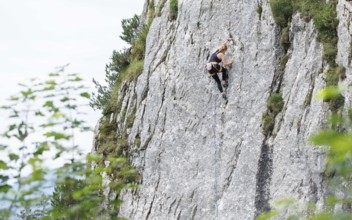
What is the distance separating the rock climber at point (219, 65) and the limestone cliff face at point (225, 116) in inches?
13.2

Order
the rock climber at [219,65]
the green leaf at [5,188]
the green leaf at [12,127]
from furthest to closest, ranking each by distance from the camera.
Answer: the rock climber at [219,65] → the green leaf at [12,127] → the green leaf at [5,188]

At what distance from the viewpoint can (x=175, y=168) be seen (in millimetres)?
28125

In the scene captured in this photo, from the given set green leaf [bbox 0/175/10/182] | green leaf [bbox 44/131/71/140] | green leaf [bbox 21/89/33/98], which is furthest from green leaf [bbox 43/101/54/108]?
green leaf [bbox 0/175/10/182]

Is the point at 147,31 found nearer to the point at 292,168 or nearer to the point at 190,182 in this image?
the point at 190,182

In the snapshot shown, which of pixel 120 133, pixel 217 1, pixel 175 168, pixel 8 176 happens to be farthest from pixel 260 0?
pixel 8 176

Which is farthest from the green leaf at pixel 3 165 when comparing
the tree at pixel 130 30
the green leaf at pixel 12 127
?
the tree at pixel 130 30

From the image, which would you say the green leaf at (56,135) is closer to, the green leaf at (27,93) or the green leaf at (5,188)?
the green leaf at (27,93)

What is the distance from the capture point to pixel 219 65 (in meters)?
26.5

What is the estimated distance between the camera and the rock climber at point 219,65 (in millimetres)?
26156

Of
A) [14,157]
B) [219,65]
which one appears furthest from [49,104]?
[219,65]

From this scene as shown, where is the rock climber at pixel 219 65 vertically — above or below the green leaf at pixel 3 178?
above

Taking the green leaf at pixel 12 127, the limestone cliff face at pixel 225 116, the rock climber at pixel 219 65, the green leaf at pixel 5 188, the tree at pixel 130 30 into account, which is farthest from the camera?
the tree at pixel 130 30

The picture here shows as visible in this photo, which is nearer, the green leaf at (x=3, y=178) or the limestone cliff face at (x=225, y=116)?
the green leaf at (x=3, y=178)

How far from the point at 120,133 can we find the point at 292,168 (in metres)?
11.9
